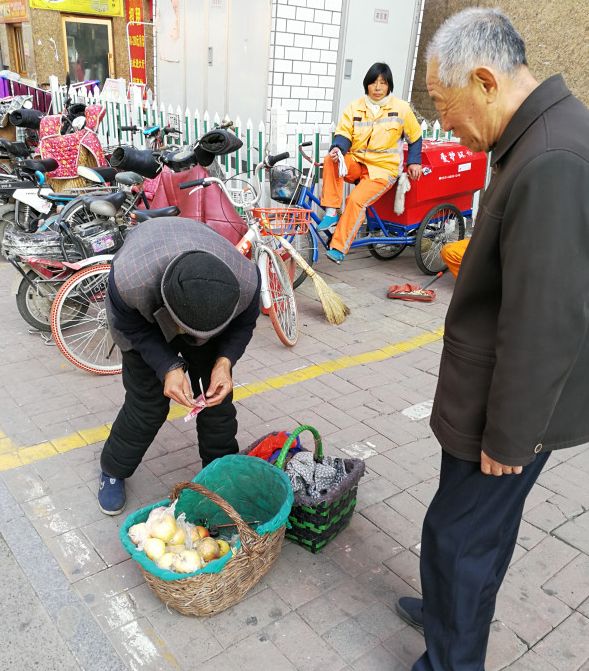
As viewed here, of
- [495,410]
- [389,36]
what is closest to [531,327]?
[495,410]

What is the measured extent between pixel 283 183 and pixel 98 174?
62.4 inches

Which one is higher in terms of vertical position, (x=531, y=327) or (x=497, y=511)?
(x=531, y=327)

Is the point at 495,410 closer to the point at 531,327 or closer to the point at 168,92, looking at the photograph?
the point at 531,327

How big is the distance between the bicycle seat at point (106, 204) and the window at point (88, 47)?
13776 millimetres

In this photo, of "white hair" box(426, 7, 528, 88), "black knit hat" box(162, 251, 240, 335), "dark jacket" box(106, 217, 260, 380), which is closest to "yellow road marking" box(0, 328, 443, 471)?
"dark jacket" box(106, 217, 260, 380)

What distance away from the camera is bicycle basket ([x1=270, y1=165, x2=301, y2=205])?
536cm

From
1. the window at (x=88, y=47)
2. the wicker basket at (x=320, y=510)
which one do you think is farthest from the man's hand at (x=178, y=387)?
the window at (x=88, y=47)

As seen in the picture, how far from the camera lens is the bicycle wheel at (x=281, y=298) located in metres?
4.55

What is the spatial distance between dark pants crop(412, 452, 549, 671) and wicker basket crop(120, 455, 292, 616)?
0.61 metres

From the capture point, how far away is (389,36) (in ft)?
24.9

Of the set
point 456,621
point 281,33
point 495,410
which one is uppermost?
point 281,33

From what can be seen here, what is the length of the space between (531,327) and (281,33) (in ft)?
20.9

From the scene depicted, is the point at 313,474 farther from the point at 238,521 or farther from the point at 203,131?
the point at 203,131

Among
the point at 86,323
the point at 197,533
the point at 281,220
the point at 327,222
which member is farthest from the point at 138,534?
the point at 327,222
